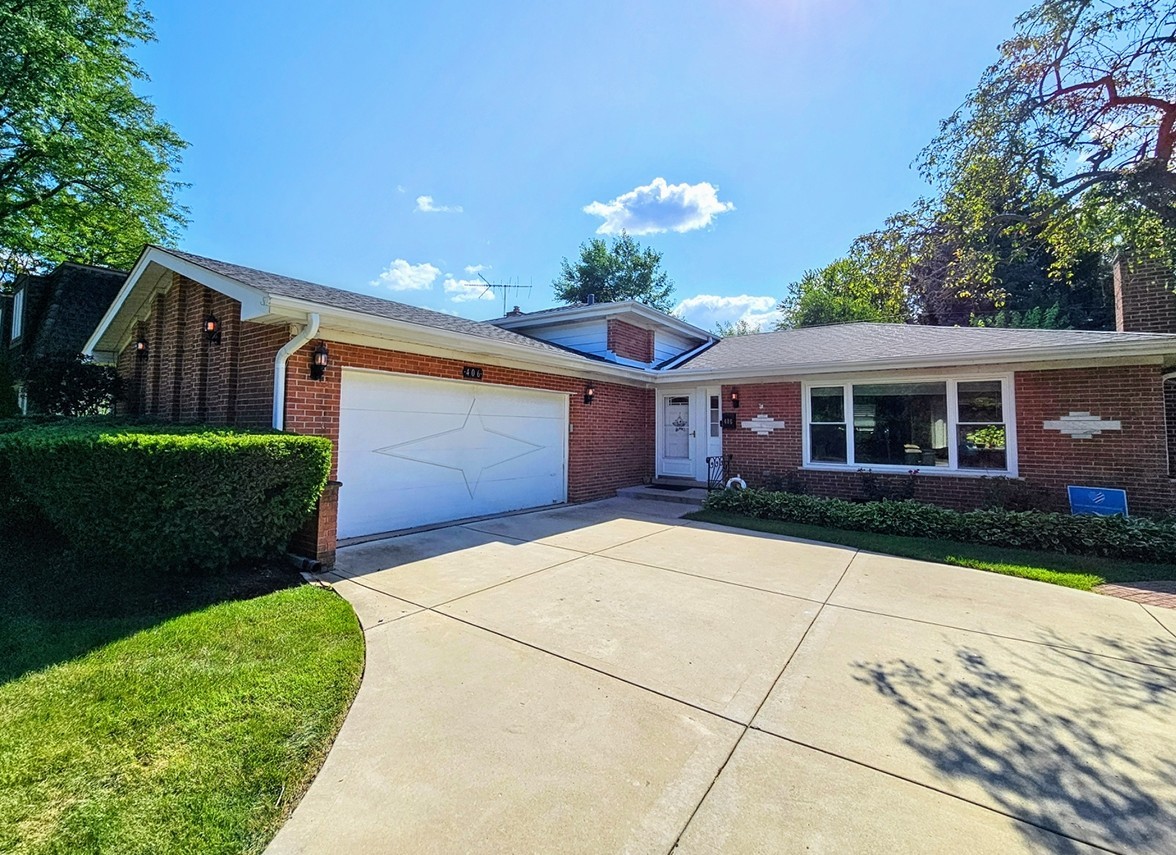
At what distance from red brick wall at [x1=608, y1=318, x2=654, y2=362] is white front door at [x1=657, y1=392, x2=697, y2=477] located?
1.45 meters

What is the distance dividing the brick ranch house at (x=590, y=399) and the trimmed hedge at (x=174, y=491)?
65 centimetres

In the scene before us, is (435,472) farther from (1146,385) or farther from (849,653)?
(1146,385)

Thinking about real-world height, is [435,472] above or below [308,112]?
below

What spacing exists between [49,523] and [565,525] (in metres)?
6.37

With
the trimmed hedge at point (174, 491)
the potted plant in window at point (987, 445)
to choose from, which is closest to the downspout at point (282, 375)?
the trimmed hedge at point (174, 491)

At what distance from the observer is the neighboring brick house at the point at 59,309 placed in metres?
12.0

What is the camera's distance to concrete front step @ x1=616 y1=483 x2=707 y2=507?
409 inches

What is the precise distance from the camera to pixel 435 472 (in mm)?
7621

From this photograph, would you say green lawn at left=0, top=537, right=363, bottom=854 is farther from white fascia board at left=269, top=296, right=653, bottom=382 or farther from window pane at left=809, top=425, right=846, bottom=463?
window pane at left=809, top=425, right=846, bottom=463

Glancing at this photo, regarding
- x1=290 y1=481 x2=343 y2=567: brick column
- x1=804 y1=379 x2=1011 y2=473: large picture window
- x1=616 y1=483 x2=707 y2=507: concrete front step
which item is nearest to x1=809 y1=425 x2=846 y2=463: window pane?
x1=804 y1=379 x2=1011 y2=473: large picture window

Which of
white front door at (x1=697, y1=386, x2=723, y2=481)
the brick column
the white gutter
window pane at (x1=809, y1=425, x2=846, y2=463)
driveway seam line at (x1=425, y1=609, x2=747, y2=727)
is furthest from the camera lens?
the white gutter

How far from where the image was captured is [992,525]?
698cm

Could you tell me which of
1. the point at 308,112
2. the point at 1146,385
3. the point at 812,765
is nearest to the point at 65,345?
the point at 308,112

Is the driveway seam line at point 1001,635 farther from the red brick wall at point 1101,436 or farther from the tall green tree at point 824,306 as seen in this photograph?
the tall green tree at point 824,306
